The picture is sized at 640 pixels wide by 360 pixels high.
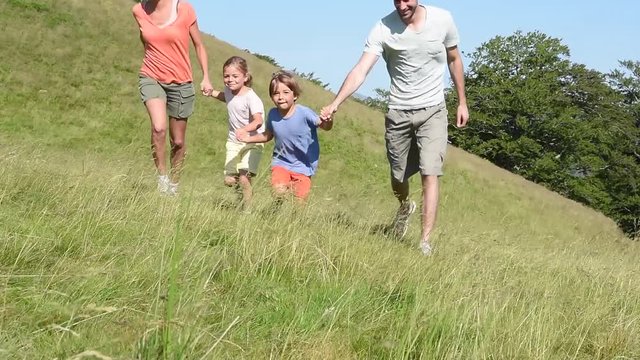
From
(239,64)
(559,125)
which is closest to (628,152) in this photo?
(559,125)

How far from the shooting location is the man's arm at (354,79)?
18.3 ft

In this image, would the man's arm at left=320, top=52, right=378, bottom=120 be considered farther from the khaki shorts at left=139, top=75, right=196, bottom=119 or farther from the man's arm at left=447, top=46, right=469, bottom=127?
the khaki shorts at left=139, top=75, right=196, bottom=119

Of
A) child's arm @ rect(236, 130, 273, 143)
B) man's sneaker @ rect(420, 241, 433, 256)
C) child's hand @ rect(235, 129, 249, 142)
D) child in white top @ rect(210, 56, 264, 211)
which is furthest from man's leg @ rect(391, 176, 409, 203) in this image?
child in white top @ rect(210, 56, 264, 211)

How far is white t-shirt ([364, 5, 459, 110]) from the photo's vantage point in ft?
19.3

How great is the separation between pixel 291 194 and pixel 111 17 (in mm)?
20427

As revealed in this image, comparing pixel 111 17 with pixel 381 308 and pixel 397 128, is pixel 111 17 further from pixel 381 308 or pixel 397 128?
pixel 381 308

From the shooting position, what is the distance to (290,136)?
652 cm

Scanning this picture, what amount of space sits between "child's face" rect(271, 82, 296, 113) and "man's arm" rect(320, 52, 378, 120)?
87 cm

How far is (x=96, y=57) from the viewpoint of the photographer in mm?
20609

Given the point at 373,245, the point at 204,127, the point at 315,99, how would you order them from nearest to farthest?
the point at 373,245
the point at 204,127
the point at 315,99

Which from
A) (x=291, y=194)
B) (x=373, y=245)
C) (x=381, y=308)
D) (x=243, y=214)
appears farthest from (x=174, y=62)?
(x=381, y=308)

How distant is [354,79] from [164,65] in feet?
6.57

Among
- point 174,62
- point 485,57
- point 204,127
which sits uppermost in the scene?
point 485,57

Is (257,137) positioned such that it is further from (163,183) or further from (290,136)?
(163,183)
